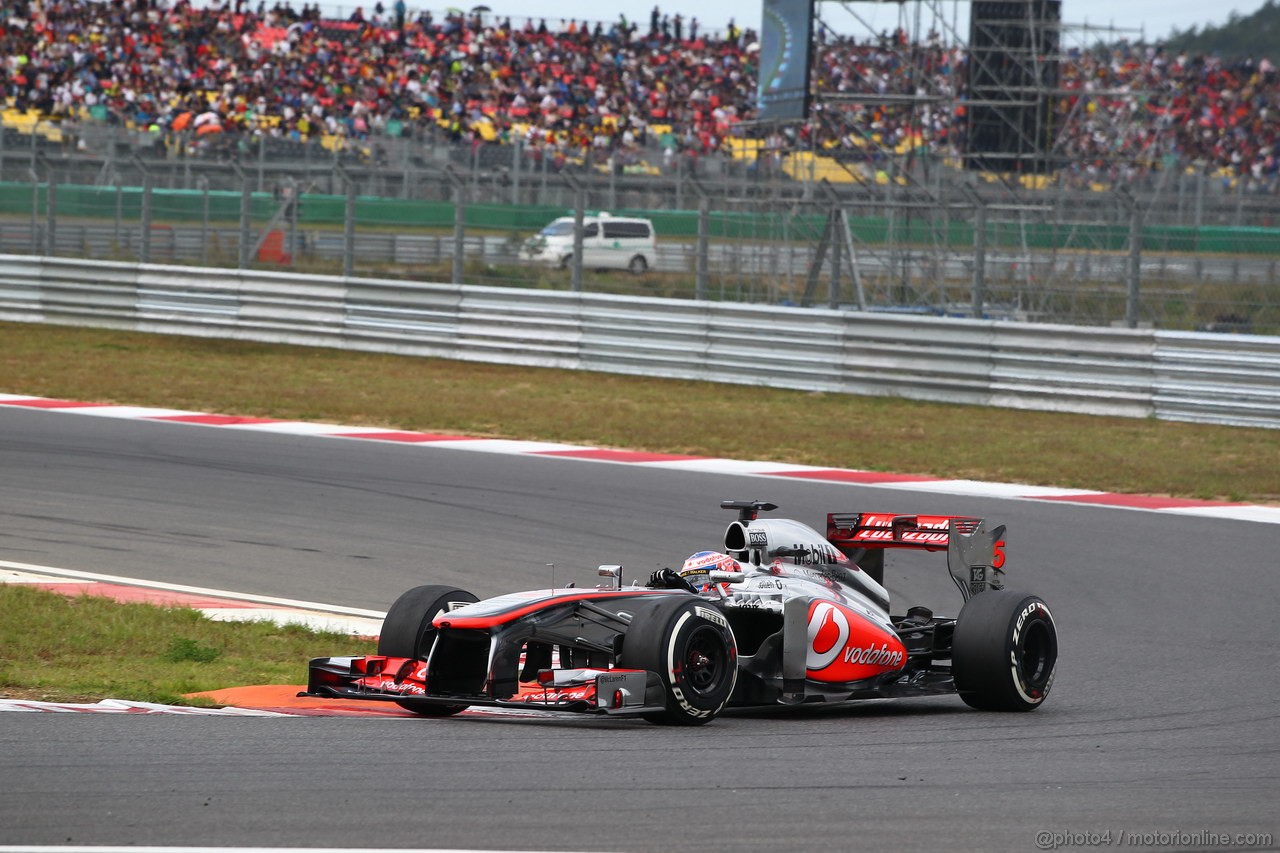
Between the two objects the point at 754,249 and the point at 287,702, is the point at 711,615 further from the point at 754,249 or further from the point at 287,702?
the point at 754,249

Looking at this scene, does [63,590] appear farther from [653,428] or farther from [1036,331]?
[1036,331]

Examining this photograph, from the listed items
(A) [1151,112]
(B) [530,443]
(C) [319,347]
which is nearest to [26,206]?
(C) [319,347]

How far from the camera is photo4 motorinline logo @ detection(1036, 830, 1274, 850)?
4598mm

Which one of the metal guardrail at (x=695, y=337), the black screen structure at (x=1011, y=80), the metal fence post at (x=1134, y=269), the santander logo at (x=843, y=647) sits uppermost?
the black screen structure at (x=1011, y=80)

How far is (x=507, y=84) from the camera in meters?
41.8

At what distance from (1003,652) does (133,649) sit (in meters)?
3.64

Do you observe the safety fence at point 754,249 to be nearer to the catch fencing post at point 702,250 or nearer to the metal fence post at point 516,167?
the catch fencing post at point 702,250

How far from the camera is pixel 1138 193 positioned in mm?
32250

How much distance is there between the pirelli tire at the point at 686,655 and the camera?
598cm

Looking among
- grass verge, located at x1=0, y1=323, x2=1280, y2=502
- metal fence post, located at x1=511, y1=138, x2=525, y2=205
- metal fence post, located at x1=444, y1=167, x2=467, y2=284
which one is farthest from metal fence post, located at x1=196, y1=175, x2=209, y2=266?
metal fence post, located at x1=511, y1=138, x2=525, y2=205

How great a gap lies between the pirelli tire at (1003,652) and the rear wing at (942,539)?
301 millimetres

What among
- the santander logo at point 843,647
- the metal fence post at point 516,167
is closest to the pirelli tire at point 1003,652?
the santander logo at point 843,647

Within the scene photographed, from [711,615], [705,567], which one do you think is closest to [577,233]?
[705,567]

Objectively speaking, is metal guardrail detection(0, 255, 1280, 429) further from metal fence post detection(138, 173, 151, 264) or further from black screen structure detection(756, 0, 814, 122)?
black screen structure detection(756, 0, 814, 122)
